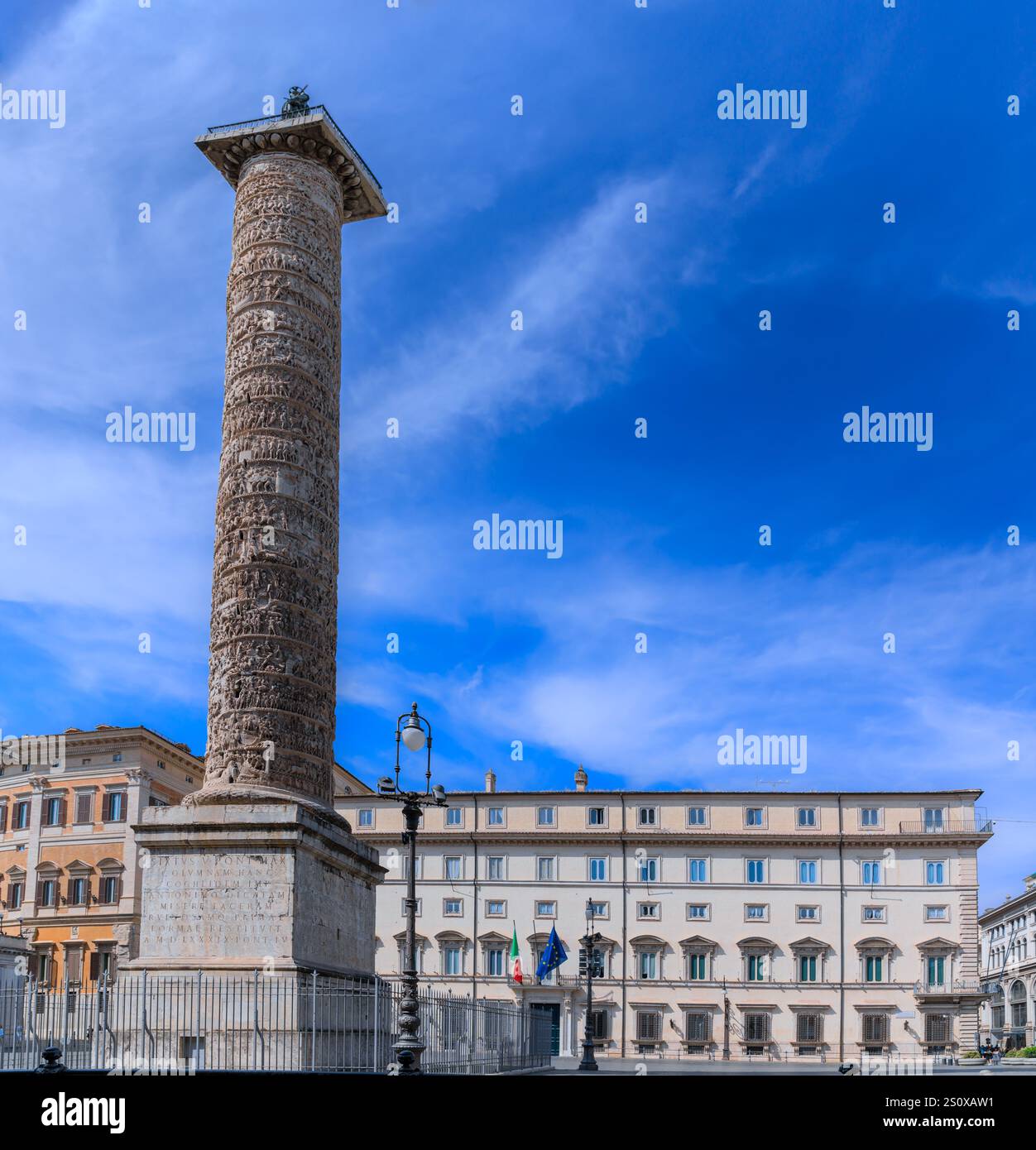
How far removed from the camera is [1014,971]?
292ft

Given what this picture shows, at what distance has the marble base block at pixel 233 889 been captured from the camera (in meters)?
17.8

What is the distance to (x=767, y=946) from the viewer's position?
5162cm

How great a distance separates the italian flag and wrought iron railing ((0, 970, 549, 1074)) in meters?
30.0

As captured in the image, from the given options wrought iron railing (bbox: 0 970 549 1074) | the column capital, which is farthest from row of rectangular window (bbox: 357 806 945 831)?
wrought iron railing (bbox: 0 970 549 1074)

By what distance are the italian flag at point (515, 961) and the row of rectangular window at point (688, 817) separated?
467cm

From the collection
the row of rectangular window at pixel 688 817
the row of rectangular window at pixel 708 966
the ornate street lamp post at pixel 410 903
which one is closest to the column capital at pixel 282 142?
the ornate street lamp post at pixel 410 903

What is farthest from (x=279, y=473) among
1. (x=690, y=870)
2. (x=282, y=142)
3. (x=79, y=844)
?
(x=690, y=870)

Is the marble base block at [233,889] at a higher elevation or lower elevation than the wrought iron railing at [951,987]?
higher

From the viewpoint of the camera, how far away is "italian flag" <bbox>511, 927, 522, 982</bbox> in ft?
155

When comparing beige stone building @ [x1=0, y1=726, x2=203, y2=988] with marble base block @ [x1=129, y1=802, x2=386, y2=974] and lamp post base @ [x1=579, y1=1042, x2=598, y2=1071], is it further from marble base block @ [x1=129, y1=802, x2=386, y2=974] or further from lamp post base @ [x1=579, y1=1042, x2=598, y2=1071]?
marble base block @ [x1=129, y1=802, x2=386, y2=974]

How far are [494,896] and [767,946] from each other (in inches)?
436

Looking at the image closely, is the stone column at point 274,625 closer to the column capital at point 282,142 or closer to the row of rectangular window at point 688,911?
the column capital at point 282,142
